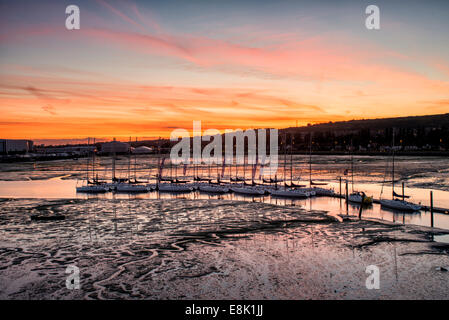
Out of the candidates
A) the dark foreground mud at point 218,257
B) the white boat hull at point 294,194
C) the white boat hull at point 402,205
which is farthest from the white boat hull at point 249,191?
the white boat hull at point 402,205

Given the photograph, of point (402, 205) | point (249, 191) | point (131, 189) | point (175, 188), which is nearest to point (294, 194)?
point (249, 191)

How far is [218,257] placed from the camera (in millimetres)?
18766

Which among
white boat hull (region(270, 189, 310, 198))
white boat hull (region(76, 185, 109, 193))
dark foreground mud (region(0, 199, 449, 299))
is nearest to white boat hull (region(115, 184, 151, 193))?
white boat hull (region(76, 185, 109, 193))

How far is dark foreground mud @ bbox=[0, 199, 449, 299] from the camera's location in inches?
573

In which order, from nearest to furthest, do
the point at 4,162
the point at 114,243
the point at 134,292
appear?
the point at 134,292, the point at 114,243, the point at 4,162

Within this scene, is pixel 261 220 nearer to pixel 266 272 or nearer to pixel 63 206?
pixel 266 272

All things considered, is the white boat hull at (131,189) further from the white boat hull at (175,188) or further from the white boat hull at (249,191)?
the white boat hull at (249,191)

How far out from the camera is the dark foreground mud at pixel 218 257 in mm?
14562

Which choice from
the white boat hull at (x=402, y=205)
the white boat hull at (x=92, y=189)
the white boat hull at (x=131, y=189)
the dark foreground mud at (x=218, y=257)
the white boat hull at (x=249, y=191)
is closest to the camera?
the dark foreground mud at (x=218, y=257)

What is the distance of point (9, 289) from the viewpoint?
14.7 meters

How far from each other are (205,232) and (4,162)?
129853 millimetres

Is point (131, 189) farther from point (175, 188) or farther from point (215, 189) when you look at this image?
point (215, 189)

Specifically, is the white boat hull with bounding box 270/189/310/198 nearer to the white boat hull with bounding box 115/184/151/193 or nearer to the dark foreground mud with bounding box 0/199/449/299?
the dark foreground mud with bounding box 0/199/449/299
